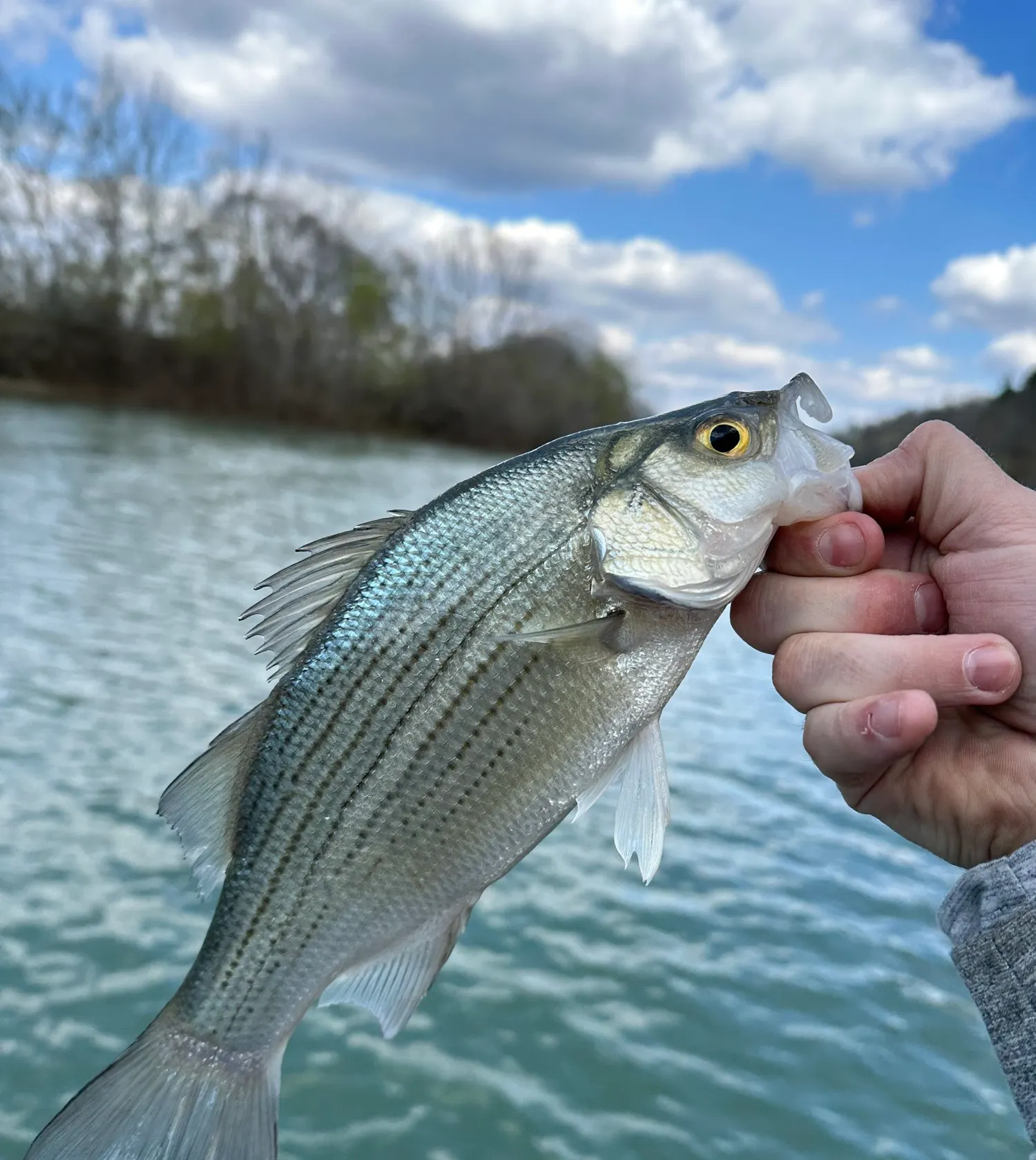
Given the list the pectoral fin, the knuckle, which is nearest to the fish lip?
the knuckle

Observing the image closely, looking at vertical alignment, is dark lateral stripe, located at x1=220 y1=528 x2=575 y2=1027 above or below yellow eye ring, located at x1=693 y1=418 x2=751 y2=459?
below

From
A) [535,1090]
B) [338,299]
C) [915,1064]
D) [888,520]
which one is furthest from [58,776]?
[338,299]

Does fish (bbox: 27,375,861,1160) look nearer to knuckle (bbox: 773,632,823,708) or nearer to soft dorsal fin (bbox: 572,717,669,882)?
soft dorsal fin (bbox: 572,717,669,882)

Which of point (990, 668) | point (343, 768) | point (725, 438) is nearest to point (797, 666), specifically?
point (990, 668)

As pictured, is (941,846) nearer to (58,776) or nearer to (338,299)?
(58,776)

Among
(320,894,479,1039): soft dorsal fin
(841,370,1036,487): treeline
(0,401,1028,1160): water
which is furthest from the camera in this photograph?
(841,370,1036,487): treeline

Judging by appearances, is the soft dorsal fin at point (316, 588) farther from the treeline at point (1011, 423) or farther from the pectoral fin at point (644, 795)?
the treeline at point (1011, 423)
